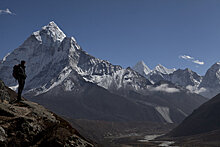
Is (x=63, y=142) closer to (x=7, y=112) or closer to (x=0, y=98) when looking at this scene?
(x=7, y=112)

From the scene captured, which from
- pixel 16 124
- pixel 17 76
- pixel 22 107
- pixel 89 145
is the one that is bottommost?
pixel 89 145

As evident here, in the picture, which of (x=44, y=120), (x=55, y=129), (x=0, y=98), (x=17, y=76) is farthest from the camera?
(x=0, y=98)

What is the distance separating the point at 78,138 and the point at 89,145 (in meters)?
1.17

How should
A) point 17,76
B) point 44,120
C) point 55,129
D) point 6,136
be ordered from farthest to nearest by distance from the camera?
point 17,76, point 44,120, point 55,129, point 6,136

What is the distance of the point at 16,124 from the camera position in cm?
2039

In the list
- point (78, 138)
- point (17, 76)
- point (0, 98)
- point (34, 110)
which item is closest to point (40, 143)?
point (78, 138)

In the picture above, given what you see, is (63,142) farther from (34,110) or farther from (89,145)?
(34,110)

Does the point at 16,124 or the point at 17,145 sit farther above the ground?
the point at 16,124

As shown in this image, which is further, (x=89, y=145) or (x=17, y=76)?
(x=17, y=76)

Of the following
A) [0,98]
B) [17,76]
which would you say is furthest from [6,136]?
[0,98]

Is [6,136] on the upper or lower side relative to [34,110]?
lower

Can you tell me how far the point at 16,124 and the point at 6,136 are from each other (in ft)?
4.05

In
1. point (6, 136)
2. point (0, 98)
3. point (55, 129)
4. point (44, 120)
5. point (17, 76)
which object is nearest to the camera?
point (6, 136)

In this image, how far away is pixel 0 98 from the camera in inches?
1152
